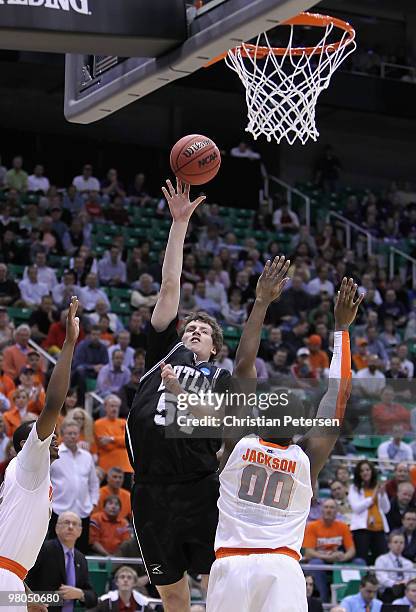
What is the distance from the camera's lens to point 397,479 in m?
13.4

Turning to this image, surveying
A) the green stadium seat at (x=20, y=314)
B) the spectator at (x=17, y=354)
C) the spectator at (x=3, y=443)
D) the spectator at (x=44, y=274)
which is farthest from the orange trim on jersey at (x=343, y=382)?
the spectator at (x=44, y=274)

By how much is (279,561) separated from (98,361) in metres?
9.29

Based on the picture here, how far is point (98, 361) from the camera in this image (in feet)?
48.4

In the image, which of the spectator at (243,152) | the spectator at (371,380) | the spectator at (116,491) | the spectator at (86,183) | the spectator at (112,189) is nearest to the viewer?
the spectator at (116,491)

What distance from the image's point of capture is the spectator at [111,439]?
12.5 metres

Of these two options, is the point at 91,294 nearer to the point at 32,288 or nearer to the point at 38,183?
the point at 32,288

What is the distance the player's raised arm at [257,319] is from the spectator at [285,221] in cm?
1659

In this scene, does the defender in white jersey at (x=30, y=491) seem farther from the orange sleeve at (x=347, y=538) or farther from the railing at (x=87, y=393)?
the railing at (x=87, y=393)

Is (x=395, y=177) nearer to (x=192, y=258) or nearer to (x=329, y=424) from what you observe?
(x=192, y=258)

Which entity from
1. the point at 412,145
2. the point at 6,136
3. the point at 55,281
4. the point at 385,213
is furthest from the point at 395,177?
the point at 55,281

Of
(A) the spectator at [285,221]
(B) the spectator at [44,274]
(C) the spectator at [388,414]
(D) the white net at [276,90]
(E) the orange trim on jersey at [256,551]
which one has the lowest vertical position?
(E) the orange trim on jersey at [256,551]

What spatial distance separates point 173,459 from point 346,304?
49.0 inches

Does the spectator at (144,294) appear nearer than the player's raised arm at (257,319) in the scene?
No

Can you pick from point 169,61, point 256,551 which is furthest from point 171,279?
point 256,551
